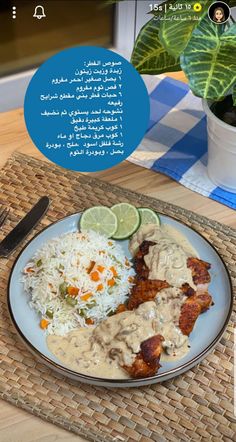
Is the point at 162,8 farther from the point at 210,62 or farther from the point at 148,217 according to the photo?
the point at 148,217

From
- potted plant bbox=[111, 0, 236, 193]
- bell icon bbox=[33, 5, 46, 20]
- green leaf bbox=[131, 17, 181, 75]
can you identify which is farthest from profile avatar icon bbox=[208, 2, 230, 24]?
bell icon bbox=[33, 5, 46, 20]

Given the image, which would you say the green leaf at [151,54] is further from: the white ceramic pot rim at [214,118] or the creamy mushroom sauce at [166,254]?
the creamy mushroom sauce at [166,254]

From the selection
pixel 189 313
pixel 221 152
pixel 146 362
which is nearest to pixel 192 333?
pixel 189 313

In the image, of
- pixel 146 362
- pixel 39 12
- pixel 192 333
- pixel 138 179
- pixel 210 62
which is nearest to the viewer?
pixel 146 362

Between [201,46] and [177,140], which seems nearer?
[201,46]

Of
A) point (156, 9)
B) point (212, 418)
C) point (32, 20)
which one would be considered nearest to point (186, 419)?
point (212, 418)

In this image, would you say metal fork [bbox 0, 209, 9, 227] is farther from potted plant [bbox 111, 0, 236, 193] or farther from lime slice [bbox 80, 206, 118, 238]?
potted plant [bbox 111, 0, 236, 193]

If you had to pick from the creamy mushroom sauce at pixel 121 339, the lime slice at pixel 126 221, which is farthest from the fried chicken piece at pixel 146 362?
the lime slice at pixel 126 221

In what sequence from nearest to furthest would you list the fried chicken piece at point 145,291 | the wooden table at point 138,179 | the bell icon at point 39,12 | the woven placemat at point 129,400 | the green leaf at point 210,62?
the woven placemat at point 129,400 → the fried chicken piece at point 145,291 → the green leaf at point 210,62 → the wooden table at point 138,179 → the bell icon at point 39,12

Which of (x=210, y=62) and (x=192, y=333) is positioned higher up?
(x=210, y=62)
